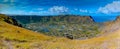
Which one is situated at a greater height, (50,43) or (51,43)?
(51,43)

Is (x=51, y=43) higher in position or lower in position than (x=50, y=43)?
higher

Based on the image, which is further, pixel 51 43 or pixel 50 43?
pixel 50 43

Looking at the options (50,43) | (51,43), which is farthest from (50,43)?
(51,43)

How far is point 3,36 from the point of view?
117 m

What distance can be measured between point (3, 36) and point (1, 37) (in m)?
1.12

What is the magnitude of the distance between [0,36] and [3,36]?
5.85 feet

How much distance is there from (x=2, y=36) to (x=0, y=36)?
1018mm

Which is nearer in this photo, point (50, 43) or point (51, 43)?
point (51, 43)

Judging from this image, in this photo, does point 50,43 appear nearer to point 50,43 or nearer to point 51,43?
Answer: point 50,43

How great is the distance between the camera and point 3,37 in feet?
380

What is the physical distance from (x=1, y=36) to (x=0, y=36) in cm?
163

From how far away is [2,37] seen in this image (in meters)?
116

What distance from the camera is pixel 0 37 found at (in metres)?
114

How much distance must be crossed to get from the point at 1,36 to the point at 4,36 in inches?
45.4
